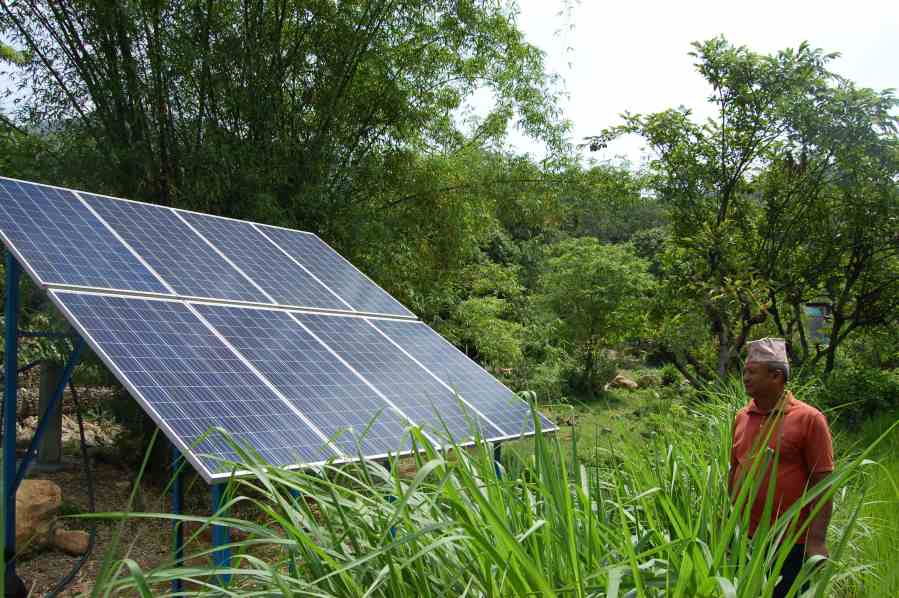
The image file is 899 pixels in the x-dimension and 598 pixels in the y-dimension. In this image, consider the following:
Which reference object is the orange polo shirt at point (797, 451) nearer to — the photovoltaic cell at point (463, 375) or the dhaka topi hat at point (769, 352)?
the dhaka topi hat at point (769, 352)

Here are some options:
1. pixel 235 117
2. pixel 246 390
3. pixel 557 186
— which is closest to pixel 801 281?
pixel 557 186

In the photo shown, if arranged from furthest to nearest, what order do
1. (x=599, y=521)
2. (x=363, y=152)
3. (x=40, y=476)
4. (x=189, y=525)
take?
(x=363, y=152) < (x=40, y=476) < (x=189, y=525) < (x=599, y=521)

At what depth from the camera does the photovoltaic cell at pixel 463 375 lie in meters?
5.78

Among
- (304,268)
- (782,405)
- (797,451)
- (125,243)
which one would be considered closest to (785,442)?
(797,451)

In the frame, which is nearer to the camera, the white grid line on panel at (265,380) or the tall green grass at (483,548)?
the tall green grass at (483,548)

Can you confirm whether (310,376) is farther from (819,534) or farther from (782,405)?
(819,534)

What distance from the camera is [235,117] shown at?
10.3m

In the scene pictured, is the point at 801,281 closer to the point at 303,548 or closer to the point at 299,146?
the point at 299,146

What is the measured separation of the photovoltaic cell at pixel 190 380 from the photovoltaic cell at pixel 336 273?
2.47 meters

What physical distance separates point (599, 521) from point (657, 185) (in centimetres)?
988

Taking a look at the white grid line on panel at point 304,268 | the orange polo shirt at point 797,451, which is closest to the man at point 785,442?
the orange polo shirt at point 797,451

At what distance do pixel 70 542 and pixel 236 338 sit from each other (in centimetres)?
358

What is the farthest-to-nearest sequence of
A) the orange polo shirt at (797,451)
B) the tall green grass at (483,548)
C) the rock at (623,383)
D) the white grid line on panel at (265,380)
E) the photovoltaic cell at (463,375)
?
1. the rock at (623,383)
2. the photovoltaic cell at (463,375)
3. the white grid line on panel at (265,380)
4. the orange polo shirt at (797,451)
5. the tall green grass at (483,548)

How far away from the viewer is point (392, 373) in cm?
582
